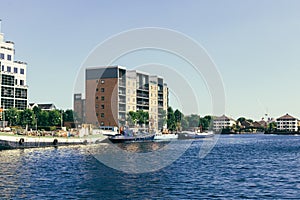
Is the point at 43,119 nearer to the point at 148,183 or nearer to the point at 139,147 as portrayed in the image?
the point at 139,147

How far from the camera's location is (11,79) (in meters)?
177

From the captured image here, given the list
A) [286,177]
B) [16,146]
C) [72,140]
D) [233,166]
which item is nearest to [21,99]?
[72,140]

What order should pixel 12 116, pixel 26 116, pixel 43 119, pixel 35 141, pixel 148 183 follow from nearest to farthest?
pixel 148 183 < pixel 35 141 < pixel 12 116 < pixel 26 116 < pixel 43 119

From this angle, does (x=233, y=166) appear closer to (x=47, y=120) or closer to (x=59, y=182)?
(x=59, y=182)

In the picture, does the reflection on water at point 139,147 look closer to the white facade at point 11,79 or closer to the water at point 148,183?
the water at point 148,183

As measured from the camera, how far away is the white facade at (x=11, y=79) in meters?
173

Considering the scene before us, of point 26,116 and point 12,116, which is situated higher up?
point 26,116

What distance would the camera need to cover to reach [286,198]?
41281 millimetres

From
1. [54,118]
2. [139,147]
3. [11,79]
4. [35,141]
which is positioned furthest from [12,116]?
[139,147]

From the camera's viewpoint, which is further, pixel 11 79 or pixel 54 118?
pixel 54 118

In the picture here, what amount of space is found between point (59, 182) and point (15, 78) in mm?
138835

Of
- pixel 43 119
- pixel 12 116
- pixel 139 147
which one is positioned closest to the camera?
pixel 139 147

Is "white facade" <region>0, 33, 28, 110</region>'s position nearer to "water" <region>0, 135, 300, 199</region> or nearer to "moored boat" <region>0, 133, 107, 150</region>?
"moored boat" <region>0, 133, 107, 150</region>

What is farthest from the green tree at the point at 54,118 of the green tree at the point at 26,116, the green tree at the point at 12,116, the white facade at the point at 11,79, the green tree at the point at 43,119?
the green tree at the point at 12,116
